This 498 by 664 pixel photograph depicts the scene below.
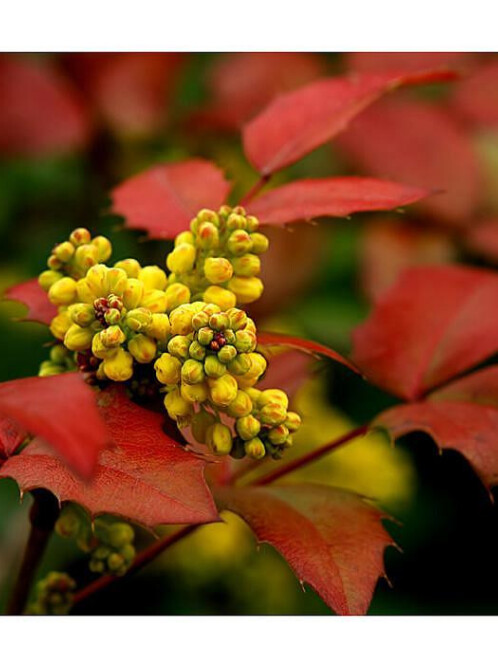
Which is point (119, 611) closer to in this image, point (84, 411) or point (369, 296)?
point (369, 296)

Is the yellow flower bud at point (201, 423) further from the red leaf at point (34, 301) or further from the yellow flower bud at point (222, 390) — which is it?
the red leaf at point (34, 301)

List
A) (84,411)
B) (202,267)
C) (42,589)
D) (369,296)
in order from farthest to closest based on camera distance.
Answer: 1. (369,296)
2. (42,589)
3. (202,267)
4. (84,411)

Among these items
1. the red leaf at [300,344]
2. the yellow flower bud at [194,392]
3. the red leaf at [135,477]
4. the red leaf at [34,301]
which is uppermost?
the red leaf at [300,344]

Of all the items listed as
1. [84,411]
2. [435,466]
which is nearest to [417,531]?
[435,466]

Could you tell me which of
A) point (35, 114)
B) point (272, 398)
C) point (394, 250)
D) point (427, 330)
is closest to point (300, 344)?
point (272, 398)

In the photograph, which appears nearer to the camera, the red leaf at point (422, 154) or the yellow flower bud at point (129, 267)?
Result: the yellow flower bud at point (129, 267)

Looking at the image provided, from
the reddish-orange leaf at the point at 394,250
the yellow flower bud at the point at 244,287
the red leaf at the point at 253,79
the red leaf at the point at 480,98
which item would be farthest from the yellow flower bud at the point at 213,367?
the red leaf at the point at 480,98

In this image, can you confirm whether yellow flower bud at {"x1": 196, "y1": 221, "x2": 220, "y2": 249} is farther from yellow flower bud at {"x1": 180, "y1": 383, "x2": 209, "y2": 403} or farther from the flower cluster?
yellow flower bud at {"x1": 180, "y1": 383, "x2": 209, "y2": 403}

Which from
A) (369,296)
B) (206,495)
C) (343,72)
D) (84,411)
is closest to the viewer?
(84,411)
